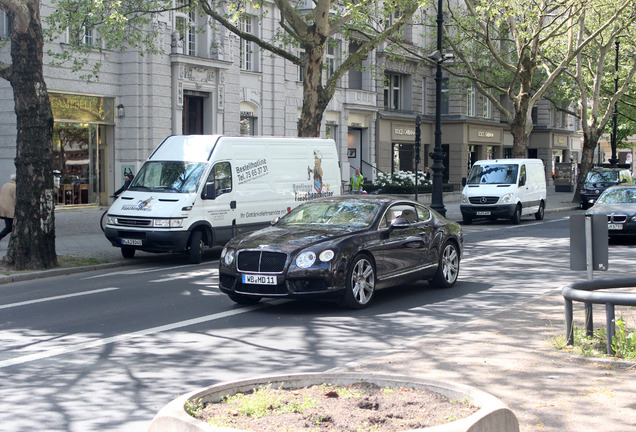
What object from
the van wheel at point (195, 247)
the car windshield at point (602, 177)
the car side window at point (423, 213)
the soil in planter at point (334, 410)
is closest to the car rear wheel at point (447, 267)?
the car side window at point (423, 213)

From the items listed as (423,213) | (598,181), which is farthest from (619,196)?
(598,181)

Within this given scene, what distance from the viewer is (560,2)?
96.0 feet

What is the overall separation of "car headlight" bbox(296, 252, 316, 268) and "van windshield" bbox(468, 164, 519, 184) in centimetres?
1822

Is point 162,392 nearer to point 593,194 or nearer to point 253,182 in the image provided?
point 253,182

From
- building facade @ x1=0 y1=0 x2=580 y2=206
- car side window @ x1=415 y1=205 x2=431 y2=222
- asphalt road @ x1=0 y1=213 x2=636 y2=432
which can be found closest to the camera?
asphalt road @ x1=0 y1=213 x2=636 y2=432

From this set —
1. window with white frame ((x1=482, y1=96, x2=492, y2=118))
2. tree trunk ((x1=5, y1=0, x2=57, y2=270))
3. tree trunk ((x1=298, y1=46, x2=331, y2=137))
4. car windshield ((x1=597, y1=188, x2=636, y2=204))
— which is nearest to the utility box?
tree trunk ((x1=5, y1=0, x2=57, y2=270))

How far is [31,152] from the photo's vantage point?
1434cm

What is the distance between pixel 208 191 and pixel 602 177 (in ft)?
83.5

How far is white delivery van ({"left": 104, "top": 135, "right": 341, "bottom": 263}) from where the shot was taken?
15688 millimetres

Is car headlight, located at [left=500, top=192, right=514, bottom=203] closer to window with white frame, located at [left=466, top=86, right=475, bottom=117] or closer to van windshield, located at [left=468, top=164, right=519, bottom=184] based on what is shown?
van windshield, located at [left=468, top=164, right=519, bottom=184]

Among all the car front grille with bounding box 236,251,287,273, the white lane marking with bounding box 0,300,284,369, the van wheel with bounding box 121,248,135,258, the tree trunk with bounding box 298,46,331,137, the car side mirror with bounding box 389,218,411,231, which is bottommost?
the white lane marking with bounding box 0,300,284,369

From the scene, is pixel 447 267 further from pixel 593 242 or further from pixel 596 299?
pixel 596 299

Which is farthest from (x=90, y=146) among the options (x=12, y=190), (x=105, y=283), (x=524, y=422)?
(x=524, y=422)

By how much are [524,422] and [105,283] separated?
931cm
